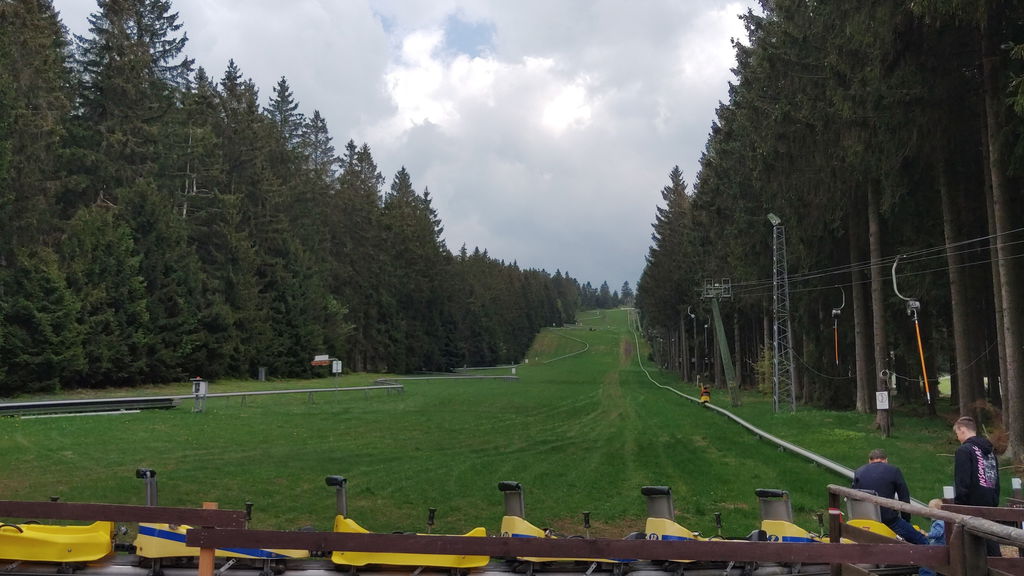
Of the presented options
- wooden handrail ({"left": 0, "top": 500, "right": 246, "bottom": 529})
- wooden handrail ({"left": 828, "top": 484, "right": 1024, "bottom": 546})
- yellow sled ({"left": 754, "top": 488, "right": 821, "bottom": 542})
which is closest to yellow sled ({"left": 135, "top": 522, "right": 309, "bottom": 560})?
wooden handrail ({"left": 0, "top": 500, "right": 246, "bottom": 529})

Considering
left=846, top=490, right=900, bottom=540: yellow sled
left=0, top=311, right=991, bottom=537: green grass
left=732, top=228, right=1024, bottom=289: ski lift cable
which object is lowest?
left=0, top=311, right=991, bottom=537: green grass

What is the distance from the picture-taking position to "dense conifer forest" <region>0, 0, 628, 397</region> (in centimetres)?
3528

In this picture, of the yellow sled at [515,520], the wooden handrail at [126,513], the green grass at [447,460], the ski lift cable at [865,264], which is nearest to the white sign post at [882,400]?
the green grass at [447,460]

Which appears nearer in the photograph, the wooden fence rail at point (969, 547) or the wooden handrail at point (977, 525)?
the wooden handrail at point (977, 525)

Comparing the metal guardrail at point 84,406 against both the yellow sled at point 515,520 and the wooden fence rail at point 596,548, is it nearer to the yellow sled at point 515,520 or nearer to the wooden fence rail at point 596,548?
the yellow sled at point 515,520

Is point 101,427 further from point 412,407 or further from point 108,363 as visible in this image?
point 108,363

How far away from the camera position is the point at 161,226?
44.0 metres

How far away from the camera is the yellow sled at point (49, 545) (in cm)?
664

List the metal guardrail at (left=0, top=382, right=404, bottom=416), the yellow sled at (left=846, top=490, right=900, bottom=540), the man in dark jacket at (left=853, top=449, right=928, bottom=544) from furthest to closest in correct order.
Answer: the metal guardrail at (left=0, top=382, right=404, bottom=416)
the man in dark jacket at (left=853, top=449, right=928, bottom=544)
the yellow sled at (left=846, top=490, right=900, bottom=540)

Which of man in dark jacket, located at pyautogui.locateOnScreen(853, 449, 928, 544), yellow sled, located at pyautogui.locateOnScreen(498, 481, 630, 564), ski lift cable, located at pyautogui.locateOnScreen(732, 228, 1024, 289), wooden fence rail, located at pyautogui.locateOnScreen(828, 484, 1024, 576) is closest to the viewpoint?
wooden fence rail, located at pyautogui.locateOnScreen(828, 484, 1024, 576)

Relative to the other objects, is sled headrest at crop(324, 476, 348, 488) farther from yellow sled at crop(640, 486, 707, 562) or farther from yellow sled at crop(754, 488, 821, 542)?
yellow sled at crop(754, 488, 821, 542)

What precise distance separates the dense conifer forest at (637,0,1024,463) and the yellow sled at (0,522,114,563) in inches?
524

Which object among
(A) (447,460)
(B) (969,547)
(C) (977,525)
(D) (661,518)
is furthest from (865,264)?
(C) (977,525)

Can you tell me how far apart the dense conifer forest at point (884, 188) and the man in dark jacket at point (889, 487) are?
22.5ft
